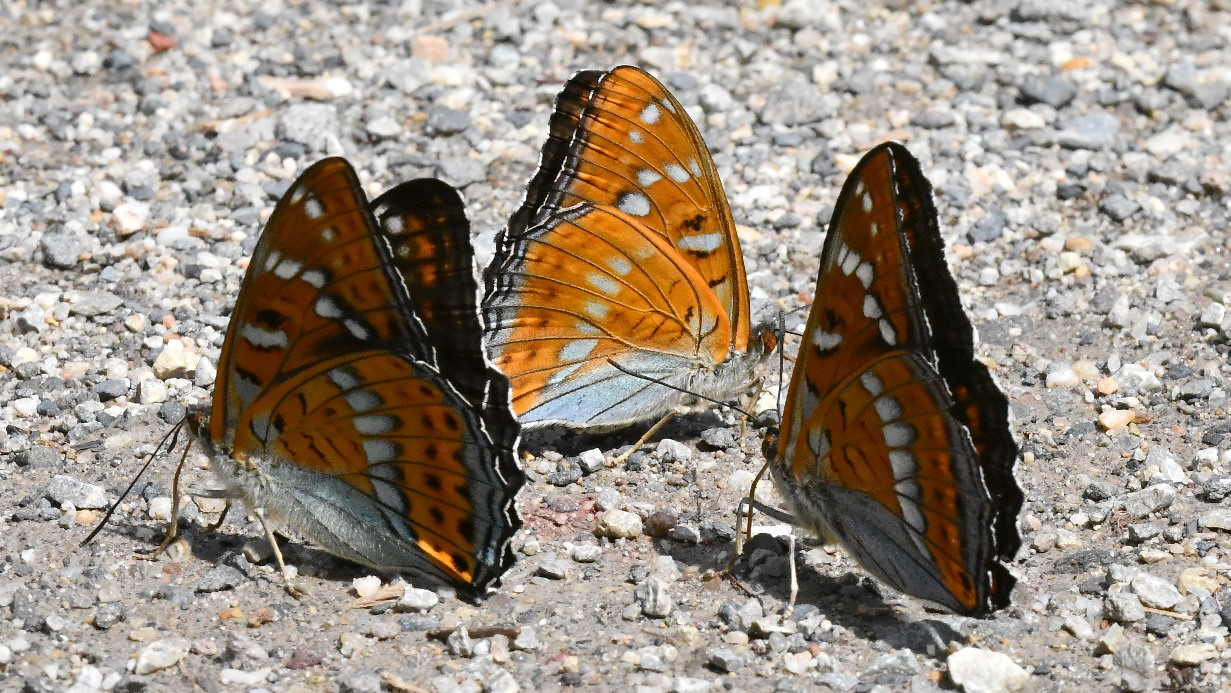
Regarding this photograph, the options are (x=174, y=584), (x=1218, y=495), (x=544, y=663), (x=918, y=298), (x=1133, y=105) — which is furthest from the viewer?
(x=1133, y=105)

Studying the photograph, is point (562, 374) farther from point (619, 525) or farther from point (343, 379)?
point (343, 379)

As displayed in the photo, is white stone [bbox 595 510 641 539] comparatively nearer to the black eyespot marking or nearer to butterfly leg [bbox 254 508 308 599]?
butterfly leg [bbox 254 508 308 599]

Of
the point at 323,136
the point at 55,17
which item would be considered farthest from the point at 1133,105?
the point at 55,17

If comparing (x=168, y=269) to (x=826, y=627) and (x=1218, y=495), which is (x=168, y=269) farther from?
(x=1218, y=495)

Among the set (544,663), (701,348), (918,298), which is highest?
(918,298)

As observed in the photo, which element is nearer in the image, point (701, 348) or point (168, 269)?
point (701, 348)

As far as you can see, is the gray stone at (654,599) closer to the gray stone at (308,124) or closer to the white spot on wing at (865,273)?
the white spot on wing at (865,273)

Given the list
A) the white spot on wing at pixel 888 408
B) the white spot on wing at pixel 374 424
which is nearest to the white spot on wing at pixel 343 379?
the white spot on wing at pixel 374 424
